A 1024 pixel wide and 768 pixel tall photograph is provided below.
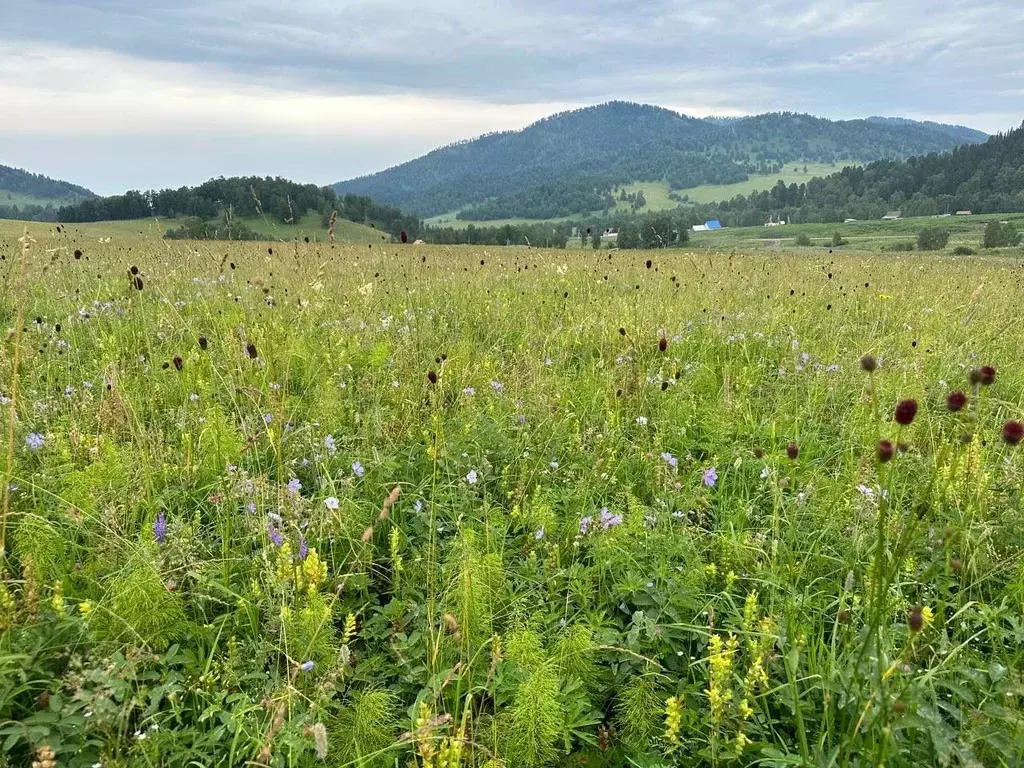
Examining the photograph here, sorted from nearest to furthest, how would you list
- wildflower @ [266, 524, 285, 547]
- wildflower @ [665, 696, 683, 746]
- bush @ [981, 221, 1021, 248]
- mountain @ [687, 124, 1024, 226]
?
wildflower @ [665, 696, 683, 746]
wildflower @ [266, 524, 285, 547]
bush @ [981, 221, 1021, 248]
mountain @ [687, 124, 1024, 226]

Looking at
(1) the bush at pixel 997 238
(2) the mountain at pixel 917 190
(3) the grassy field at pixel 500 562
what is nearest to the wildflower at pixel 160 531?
(3) the grassy field at pixel 500 562

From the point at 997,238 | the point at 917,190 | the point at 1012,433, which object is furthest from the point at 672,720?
the point at 917,190

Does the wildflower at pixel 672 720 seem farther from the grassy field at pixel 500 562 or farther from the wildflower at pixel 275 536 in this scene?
the wildflower at pixel 275 536

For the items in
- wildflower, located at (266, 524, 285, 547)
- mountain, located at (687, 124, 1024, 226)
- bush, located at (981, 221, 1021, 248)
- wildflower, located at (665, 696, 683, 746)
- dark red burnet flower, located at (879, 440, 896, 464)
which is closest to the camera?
dark red burnet flower, located at (879, 440, 896, 464)

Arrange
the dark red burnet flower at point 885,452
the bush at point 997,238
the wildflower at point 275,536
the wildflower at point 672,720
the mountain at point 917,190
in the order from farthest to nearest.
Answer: the mountain at point 917,190
the bush at point 997,238
the wildflower at point 275,536
the wildflower at point 672,720
the dark red burnet flower at point 885,452

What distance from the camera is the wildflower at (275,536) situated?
2.27 metres

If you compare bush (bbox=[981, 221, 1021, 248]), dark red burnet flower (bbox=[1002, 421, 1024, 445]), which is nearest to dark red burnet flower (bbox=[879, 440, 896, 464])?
dark red burnet flower (bbox=[1002, 421, 1024, 445])

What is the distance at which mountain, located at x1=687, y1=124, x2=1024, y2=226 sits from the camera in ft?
354

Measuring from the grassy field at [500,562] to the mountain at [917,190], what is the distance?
130 m

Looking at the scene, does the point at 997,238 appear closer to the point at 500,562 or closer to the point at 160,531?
the point at 500,562

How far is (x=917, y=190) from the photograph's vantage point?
401 ft

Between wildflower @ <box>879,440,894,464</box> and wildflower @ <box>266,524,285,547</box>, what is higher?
wildflower @ <box>879,440,894,464</box>

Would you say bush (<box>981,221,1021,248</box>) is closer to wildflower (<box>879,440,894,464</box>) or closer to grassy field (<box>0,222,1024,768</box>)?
grassy field (<box>0,222,1024,768</box>)

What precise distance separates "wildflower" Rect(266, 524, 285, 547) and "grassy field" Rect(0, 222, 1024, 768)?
0.9 inches
